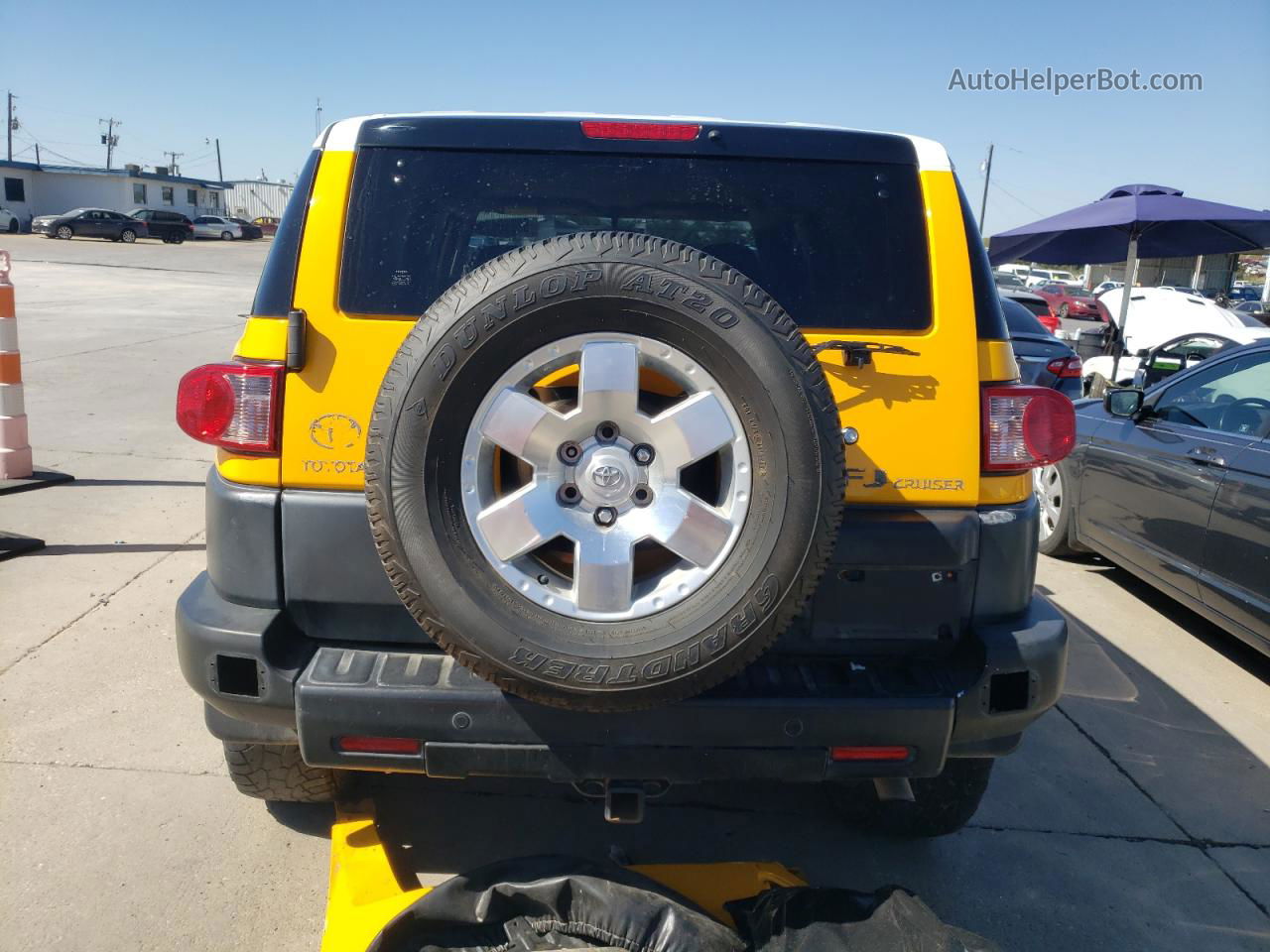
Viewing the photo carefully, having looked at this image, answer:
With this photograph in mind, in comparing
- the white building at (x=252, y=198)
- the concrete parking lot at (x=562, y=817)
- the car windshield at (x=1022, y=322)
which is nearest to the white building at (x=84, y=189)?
the white building at (x=252, y=198)

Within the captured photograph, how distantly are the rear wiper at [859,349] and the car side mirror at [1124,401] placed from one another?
3359mm

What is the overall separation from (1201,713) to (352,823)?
11.8 ft

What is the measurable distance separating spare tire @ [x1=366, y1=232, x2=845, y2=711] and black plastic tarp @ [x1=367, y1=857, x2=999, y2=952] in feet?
1.65

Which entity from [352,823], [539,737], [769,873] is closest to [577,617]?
[539,737]

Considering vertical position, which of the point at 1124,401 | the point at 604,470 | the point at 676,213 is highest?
the point at 676,213

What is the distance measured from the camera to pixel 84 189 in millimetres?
61844

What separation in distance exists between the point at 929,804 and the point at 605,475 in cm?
168

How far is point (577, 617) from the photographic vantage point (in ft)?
7.25

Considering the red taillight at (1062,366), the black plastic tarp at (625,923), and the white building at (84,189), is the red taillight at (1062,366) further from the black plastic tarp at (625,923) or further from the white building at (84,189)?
the white building at (84,189)

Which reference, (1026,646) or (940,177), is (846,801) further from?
(940,177)

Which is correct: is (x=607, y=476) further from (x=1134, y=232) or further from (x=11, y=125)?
(x=11, y=125)

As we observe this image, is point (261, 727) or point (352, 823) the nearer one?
point (261, 727)

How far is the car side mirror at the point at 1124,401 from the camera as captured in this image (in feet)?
17.6

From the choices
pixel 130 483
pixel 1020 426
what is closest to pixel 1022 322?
pixel 130 483
